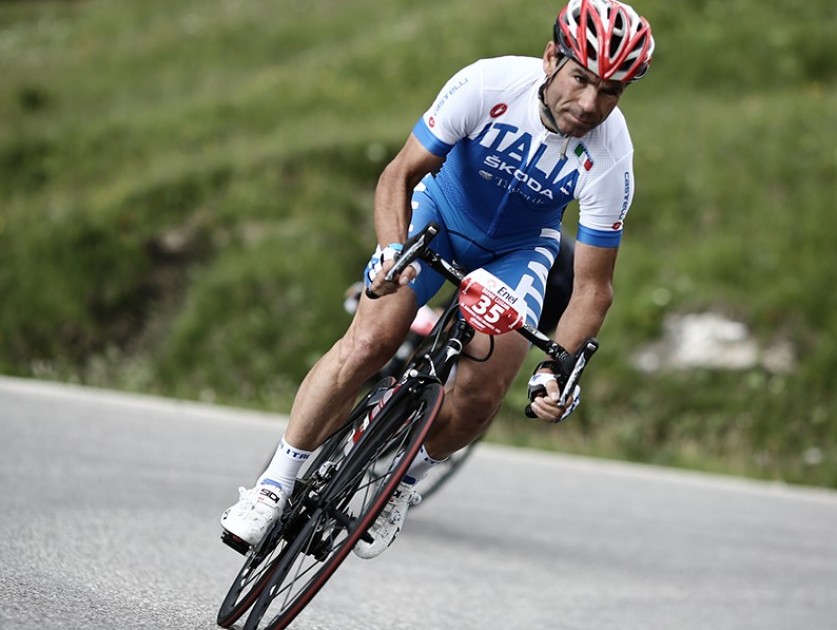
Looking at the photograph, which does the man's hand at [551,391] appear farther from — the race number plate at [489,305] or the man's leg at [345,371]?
the man's leg at [345,371]

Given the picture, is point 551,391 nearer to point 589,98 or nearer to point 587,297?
point 587,297

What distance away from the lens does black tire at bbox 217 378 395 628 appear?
4602 millimetres

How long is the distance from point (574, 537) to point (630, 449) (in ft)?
20.1

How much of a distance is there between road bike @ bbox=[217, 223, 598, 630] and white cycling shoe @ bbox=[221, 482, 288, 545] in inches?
1.9

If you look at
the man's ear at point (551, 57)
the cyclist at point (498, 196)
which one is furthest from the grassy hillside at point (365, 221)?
the man's ear at point (551, 57)

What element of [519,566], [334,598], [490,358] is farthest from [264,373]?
[490,358]

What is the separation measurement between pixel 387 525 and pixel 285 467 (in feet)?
1.51

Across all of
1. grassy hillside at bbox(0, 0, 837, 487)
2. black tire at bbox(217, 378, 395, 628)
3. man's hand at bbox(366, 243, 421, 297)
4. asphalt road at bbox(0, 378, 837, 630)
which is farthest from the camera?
grassy hillside at bbox(0, 0, 837, 487)

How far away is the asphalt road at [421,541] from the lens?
17.4 ft

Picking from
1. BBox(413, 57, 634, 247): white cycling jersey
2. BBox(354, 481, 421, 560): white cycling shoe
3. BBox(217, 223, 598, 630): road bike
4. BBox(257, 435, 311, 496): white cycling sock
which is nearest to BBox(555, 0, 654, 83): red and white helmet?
BBox(413, 57, 634, 247): white cycling jersey

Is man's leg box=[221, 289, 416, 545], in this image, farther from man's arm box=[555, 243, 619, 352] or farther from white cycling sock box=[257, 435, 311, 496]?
man's arm box=[555, 243, 619, 352]

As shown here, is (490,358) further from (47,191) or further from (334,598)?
(47,191)

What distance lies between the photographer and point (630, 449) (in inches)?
579

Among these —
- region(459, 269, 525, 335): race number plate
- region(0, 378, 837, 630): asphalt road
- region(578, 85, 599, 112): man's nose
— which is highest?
region(578, 85, 599, 112): man's nose
